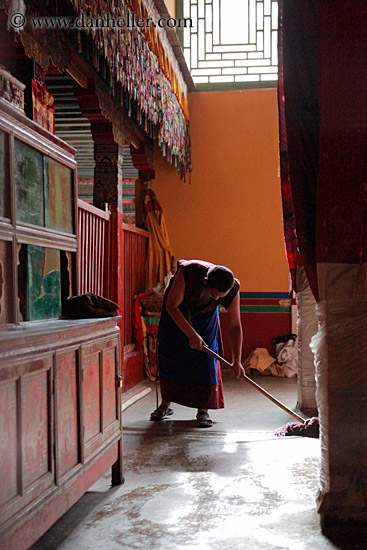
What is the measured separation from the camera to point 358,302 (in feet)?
8.47

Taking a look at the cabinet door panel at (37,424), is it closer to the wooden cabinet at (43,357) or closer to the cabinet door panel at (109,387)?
the wooden cabinet at (43,357)

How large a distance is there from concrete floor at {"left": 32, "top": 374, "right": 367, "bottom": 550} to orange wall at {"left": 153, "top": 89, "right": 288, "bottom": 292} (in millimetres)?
3569

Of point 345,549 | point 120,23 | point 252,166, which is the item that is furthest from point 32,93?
point 252,166

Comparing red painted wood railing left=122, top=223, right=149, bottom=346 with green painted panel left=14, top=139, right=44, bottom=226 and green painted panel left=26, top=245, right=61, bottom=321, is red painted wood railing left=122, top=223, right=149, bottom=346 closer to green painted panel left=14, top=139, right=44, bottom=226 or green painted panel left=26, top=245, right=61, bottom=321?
green painted panel left=26, top=245, right=61, bottom=321

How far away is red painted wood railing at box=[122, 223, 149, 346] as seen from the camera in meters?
6.69

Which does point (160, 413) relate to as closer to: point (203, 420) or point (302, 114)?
point (203, 420)

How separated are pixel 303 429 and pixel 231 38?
586 cm

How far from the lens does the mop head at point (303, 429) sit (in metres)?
4.20

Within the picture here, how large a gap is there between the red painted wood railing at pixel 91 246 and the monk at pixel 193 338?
82cm

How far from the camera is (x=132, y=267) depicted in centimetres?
705

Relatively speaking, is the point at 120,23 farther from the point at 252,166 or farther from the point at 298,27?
the point at 252,166

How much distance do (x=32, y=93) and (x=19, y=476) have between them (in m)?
2.56

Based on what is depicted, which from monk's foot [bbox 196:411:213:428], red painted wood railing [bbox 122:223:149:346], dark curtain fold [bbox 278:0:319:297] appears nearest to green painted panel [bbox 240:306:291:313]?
red painted wood railing [bbox 122:223:149:346]

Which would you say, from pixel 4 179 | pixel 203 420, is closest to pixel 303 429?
pixel 203 420
